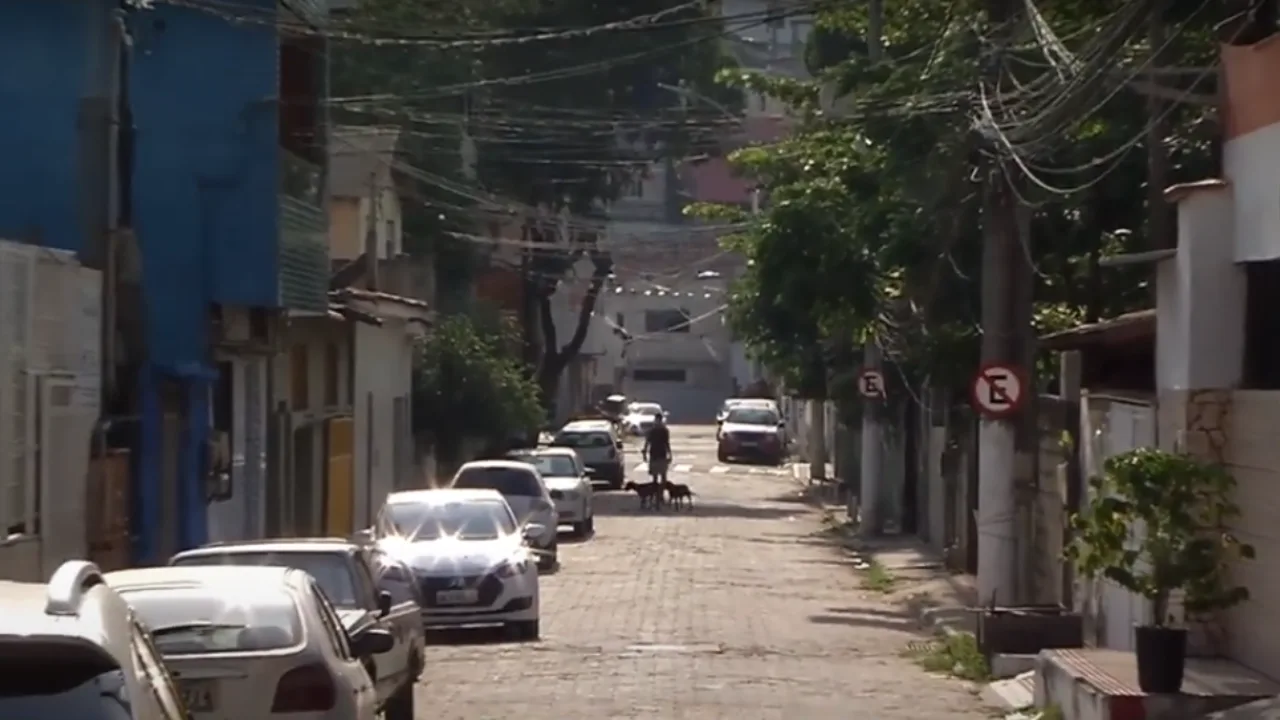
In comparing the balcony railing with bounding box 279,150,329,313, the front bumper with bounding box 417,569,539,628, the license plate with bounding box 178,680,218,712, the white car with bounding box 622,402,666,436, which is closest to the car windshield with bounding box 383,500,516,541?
the front bumper with bounding box 417,569,539,628

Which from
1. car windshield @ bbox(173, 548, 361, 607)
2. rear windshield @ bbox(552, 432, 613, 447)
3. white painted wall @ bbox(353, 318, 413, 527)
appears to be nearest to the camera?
car windshield @ bbox(173, 548, 361, 607)

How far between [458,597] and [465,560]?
1.57ft

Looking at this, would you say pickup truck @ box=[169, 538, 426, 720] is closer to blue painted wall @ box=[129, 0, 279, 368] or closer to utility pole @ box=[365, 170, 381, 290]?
blue painted wall @ box=[129, 0, 279, 368]

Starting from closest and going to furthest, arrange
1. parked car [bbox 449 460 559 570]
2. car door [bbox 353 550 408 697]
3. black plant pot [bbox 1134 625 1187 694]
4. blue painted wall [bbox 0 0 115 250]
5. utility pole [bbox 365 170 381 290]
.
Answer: black plant pot [bbox 1134 625 1187 694], car door [bbox 353 550 408 697], blue painted wall [bbox 0 0 115 250], parked car [bbox 449 460 559 570], utility pole [bbox 365 170 381 290]

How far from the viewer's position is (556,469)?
44.3 meters

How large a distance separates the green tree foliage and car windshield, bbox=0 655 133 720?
576 inches

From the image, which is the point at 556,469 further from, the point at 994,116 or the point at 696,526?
the point at 994,116

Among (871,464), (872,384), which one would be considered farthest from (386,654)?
(871,464)

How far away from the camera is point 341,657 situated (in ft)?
41.3

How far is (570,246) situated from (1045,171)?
42.8 meters

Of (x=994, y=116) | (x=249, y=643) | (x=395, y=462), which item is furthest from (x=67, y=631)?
(x=395, y=462)

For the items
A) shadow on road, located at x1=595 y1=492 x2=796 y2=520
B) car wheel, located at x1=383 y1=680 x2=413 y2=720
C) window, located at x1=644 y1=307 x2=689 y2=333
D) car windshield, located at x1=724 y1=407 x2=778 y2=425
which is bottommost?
shadow on road, located at x1=595 y1=492 x2=796 y2=520

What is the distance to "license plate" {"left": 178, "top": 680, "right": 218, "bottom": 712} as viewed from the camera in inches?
477

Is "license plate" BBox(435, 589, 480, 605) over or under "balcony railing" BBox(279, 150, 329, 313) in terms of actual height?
under
